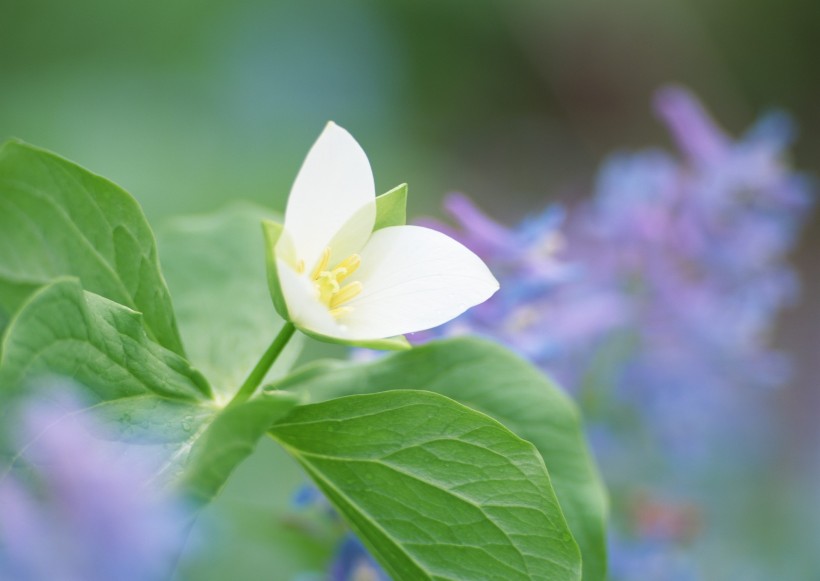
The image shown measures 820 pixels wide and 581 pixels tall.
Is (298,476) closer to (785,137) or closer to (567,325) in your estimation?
(567,325)

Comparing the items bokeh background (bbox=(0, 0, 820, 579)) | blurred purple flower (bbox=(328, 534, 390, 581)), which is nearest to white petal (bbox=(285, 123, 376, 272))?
blurred purple flower (bbox=(328, 534, 390, 581))

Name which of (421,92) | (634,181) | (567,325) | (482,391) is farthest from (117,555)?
(421,92)

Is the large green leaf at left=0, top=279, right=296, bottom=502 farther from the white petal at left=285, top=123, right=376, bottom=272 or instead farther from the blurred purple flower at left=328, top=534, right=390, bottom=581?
the blurred purple flower at left=328, top=534, right=390, bottom=581

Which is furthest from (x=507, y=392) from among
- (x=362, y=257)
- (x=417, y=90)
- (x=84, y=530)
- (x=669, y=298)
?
(x=417, y=90)

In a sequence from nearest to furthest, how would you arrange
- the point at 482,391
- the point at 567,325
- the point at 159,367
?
1. the point at 159,367
2. the point at 482,391
3. the point at 567,325

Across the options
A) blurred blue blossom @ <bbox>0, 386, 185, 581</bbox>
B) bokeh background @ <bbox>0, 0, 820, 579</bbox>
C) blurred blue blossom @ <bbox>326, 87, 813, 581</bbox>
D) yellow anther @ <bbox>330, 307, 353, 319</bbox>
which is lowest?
blurred blue blossom @ <bbox>0, 386, 185, 581</bbox>

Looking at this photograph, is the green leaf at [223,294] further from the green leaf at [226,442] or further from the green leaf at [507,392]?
the green leaf at [226,442]
